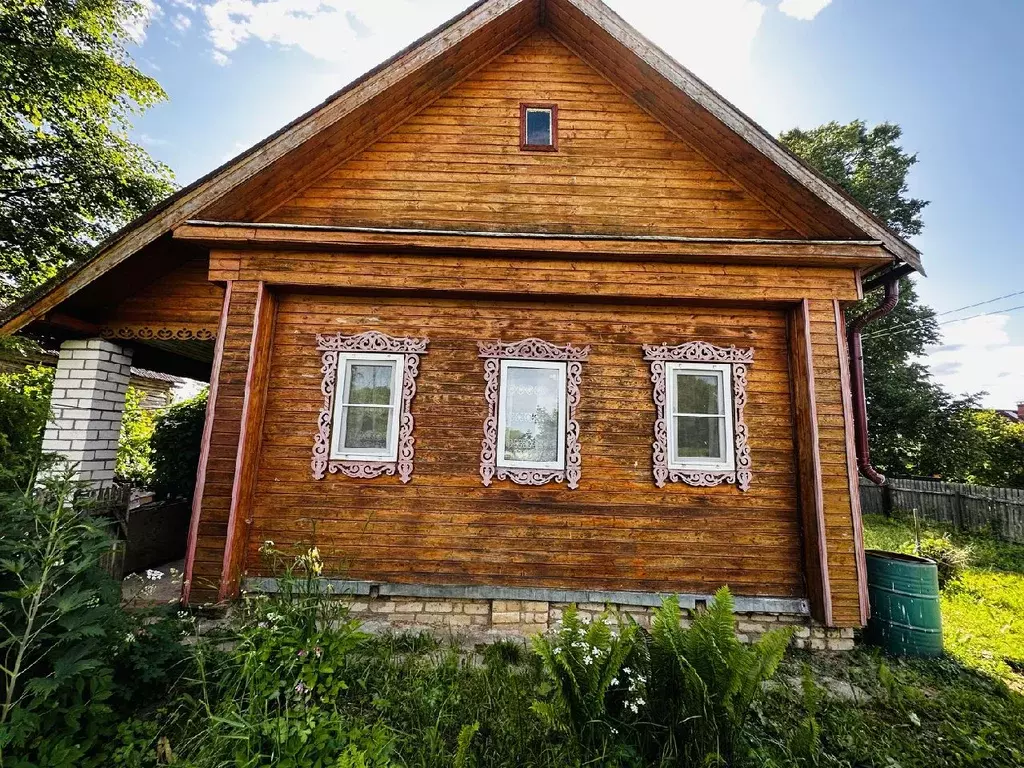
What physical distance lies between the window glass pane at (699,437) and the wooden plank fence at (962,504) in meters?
8.93

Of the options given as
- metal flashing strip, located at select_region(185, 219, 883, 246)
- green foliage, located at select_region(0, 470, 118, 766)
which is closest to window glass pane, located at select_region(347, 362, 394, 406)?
metal flashing strip, located at select_region(185, 219, 883, 246)

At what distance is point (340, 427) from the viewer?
4.87 metres

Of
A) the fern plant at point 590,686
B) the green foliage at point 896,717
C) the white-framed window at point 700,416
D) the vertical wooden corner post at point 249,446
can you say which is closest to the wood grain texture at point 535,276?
the vertical wooden corner post at point 249,446

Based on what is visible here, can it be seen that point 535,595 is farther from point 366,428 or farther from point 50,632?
point 50,632

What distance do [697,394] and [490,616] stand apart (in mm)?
3399

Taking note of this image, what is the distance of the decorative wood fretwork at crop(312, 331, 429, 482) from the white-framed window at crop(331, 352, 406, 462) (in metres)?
0.05

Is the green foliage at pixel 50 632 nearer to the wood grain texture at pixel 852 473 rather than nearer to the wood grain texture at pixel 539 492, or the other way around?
the wood grain texture at pixel 539 492

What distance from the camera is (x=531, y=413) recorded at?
4930 mm

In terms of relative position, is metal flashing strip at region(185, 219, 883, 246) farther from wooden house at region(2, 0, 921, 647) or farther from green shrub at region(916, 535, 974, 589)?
green shrub at region(916, 535, 974, 589)

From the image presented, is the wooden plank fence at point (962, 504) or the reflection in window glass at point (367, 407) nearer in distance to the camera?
the reflection in window glass at point (367, 407)

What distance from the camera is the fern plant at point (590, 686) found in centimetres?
259

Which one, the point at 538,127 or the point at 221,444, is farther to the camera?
the point at 538,127

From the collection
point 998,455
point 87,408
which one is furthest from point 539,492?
point 998,455

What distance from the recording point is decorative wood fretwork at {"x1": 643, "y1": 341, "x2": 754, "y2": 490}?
474 cm
